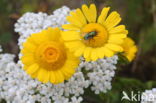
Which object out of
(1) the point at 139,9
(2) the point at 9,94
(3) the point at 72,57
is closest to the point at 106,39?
(3) the point at 72,57

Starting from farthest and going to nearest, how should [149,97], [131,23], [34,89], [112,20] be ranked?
[131,23], [34,89], [149,97], [112,20]

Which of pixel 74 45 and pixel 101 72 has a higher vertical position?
pixel 74 45

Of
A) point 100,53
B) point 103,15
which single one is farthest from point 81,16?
point 100,53

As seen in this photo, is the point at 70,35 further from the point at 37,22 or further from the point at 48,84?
the point at 37,22

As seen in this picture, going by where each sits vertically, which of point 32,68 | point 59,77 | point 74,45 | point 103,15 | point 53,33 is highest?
point 103,15

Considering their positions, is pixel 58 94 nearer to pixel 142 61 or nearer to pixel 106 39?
pixel 106 39

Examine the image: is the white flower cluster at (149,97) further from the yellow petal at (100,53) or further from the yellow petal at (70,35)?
the yellow petal at (70,35)
